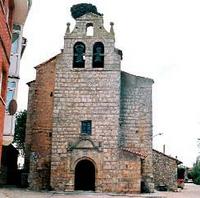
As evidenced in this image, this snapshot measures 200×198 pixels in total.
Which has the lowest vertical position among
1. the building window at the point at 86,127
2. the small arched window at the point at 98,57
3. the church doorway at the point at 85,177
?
the church doorway at the point at 85,177

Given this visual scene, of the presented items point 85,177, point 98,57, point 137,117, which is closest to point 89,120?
point 137,117

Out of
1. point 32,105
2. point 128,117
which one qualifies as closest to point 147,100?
point 128,117

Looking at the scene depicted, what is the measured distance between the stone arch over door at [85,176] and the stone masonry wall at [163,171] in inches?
223

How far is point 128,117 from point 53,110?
5.66 meters

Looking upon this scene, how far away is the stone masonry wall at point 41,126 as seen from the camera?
29.8 m

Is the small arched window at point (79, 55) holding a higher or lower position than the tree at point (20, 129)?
higher

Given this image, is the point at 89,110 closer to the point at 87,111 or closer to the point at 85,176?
the point at 87,111

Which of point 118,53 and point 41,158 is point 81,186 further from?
point 118,53

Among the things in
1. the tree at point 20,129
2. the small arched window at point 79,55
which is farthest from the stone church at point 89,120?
the tree at point 20,129

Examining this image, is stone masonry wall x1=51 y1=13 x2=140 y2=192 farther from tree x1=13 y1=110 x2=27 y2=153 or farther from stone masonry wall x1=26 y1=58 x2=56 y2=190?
tree x1=13 y1=110 x2=27 y2=153

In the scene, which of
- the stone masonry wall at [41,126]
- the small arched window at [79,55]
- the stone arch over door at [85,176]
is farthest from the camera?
the small arched window at [79,55]

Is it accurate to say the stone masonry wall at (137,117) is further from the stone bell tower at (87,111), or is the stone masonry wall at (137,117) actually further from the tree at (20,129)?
the tree at (20,129)

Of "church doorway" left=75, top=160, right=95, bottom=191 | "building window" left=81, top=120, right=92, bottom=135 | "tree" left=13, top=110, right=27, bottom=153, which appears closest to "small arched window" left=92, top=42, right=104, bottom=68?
"building window" left=81, top=120, right=92, bottom=135

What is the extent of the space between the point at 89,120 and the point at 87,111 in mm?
666
